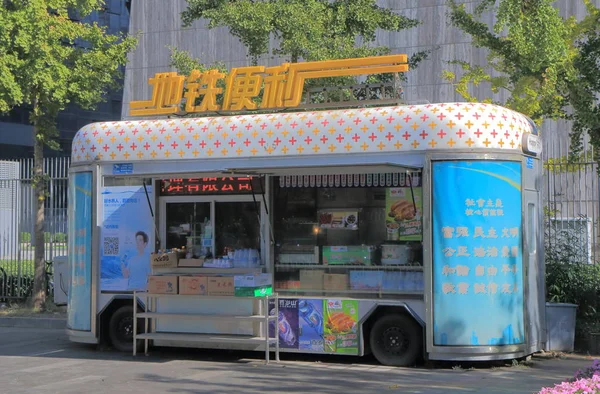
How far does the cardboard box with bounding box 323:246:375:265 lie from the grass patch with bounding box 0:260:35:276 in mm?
9035

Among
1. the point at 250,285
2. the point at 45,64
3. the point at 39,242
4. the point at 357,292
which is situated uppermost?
the point at 45,64

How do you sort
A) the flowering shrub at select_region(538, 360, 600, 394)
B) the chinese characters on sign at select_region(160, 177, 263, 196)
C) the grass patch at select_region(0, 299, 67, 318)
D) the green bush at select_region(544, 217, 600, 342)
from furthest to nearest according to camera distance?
the grass patch at select_region(0, 299, 67, 318) → the green bush at select_region(544, 217, 600, 342) → the chinese characters on sign at select_region(160, 177, 263, 196) → the flowering shrub at select_region(538, 360, 600, 394)

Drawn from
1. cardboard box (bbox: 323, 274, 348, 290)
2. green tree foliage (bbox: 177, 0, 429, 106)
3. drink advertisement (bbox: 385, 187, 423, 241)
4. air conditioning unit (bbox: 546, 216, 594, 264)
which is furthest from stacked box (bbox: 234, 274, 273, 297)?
air conditioning unit (bbox: 546, 216, 594, 264)

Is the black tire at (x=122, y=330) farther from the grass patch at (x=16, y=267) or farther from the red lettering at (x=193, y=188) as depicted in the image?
the grass patch at (x=16, y=267)

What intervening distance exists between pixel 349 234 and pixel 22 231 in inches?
361

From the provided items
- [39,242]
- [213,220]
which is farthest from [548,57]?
[39,242]

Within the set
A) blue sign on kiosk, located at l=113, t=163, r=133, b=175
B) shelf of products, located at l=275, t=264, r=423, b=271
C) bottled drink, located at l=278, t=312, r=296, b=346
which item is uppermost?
blue sign on kiosk, located at l=113, t=163, r=133, b=175

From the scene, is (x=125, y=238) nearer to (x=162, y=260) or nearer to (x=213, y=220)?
(x=162, y=260)

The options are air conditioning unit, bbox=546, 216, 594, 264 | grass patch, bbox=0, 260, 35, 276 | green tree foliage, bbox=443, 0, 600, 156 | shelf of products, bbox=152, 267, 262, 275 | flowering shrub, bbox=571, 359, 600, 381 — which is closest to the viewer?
flowering shrub, bbox=571, 359, 600, 381

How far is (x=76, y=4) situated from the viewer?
1753cm

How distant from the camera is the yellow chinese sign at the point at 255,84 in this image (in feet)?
39.1

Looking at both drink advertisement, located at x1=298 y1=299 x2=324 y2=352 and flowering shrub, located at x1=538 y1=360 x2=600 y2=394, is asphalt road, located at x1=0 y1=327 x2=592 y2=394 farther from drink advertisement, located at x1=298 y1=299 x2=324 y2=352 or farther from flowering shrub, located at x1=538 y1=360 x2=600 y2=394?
flowering shrub, located at x1=538 y1=360 x2=600 y2=394

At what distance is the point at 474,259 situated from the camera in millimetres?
10641

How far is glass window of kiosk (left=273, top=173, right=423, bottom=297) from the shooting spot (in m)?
11.3
